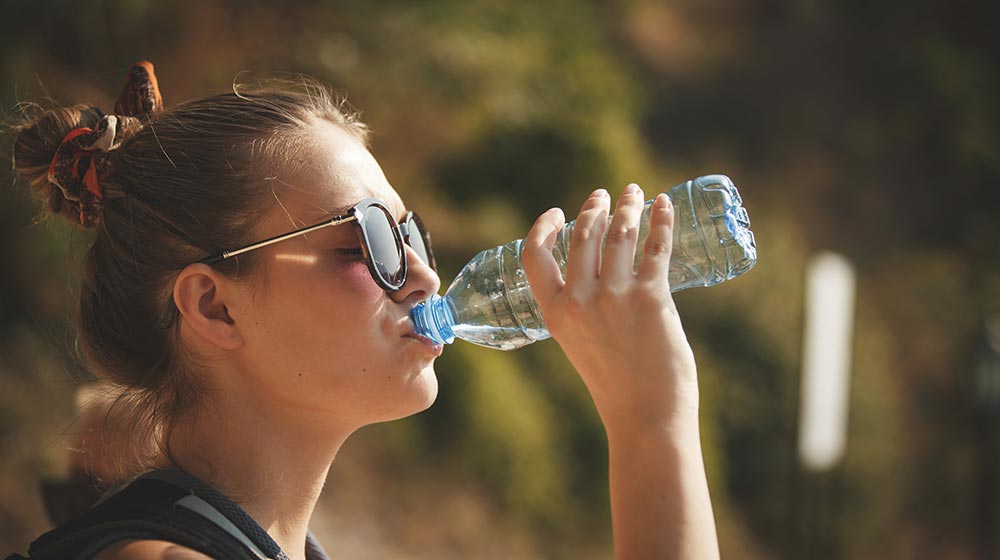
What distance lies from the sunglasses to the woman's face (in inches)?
0.5

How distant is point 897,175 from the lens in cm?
Answer: 645

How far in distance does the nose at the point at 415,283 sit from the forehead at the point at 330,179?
86 millimetres

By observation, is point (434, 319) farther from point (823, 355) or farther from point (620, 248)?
point (823, 355)

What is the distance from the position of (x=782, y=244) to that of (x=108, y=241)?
5031 mm

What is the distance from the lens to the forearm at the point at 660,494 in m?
1.16

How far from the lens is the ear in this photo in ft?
4.57

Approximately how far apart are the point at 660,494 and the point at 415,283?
1.61 ft

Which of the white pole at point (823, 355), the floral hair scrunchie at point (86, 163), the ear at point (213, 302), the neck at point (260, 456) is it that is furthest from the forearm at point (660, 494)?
the white pole at point (823, 355)

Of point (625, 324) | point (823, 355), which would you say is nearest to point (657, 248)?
point (625, 324)

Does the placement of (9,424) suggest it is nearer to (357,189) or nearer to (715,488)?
(357,189)

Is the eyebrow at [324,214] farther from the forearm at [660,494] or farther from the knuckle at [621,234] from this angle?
the forearm at [660,494]

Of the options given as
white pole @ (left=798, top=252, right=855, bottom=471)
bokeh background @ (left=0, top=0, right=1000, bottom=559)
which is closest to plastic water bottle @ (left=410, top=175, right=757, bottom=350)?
bokeh background @ (left=0, top=0, right=1000, bottom=559)

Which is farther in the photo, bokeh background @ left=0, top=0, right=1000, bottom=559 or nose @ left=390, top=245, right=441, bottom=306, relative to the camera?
bokeh background @ left=0, top=0, right=1000, bottom=559

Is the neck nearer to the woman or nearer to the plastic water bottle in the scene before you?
the woman
